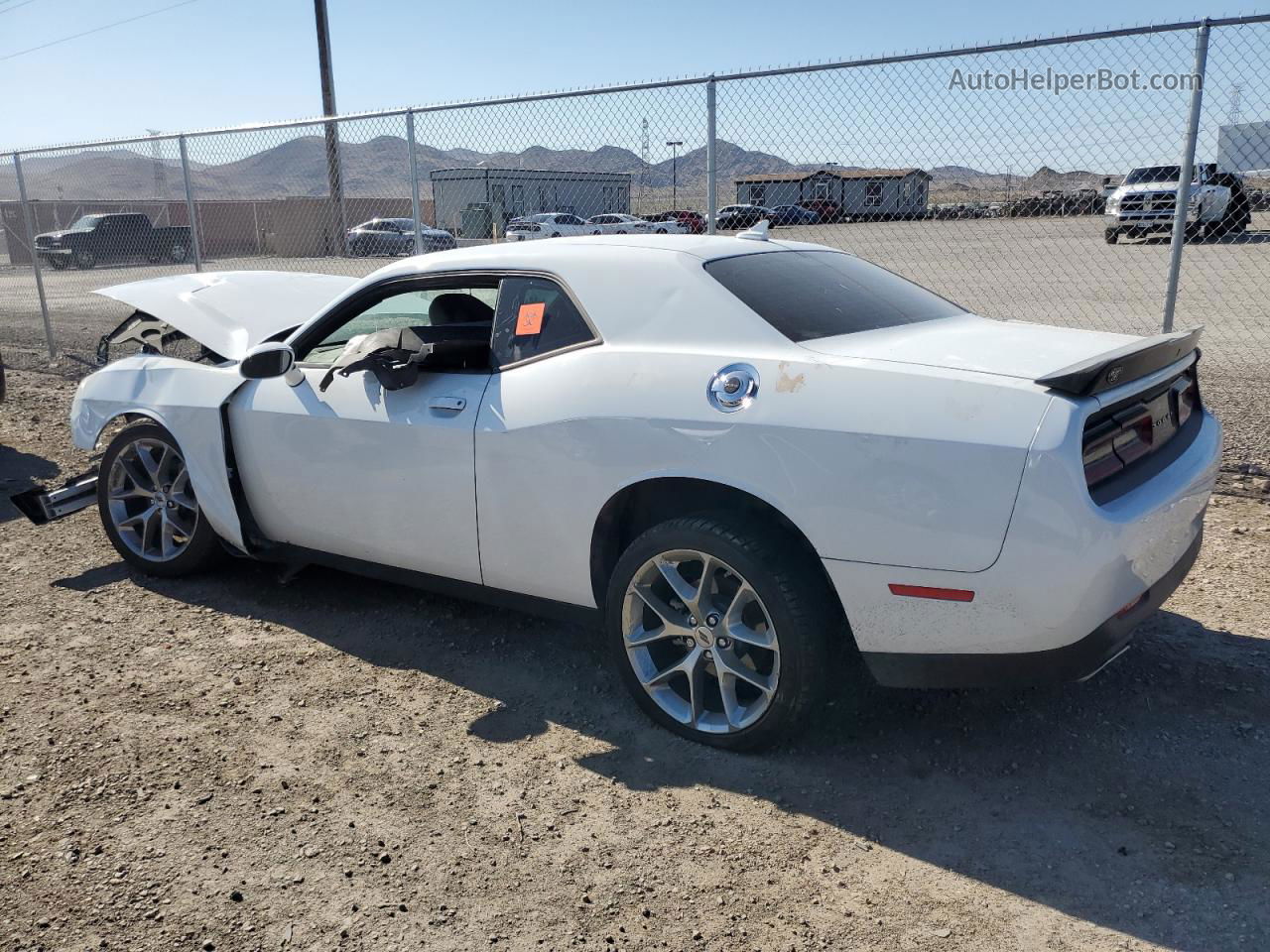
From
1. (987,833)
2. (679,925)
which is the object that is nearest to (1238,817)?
(987,833)

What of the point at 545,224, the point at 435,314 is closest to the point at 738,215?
the point at 545,224

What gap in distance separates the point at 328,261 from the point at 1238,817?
10.6m

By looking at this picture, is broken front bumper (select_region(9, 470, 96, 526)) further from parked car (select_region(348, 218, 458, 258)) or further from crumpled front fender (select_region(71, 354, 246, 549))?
parked car (select_region(348, 218, 458, 258))

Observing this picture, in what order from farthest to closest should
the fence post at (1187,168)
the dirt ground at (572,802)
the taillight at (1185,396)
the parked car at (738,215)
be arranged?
1. the parked car at (738,215)
2. the fence post at (1187,168)
3. the taillight at (1185,396)
4. the dirt ground at (572,802)

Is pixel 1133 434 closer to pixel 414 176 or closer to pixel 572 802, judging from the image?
pixel 572 802

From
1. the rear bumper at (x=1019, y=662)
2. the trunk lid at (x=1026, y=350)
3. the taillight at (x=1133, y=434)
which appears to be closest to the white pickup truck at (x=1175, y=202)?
the trunk lid at (x=1026, y=350)

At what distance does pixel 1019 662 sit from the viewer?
2.79 m

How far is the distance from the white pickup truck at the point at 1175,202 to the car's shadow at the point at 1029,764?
2.89 metres

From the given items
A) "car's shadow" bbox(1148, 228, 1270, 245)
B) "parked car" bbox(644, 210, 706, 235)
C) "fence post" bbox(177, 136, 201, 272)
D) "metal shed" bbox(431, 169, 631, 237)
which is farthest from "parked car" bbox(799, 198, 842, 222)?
"fence post" bbox(177, 136, 201, 272)

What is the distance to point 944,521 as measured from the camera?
273cm

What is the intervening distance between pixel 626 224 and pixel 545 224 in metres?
0.96

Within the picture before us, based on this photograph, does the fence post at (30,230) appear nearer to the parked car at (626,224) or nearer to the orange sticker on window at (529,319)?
the parked car at (626,224)

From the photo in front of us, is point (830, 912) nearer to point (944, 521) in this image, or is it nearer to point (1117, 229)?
point (944, 521)

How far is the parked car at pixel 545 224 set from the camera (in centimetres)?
881
